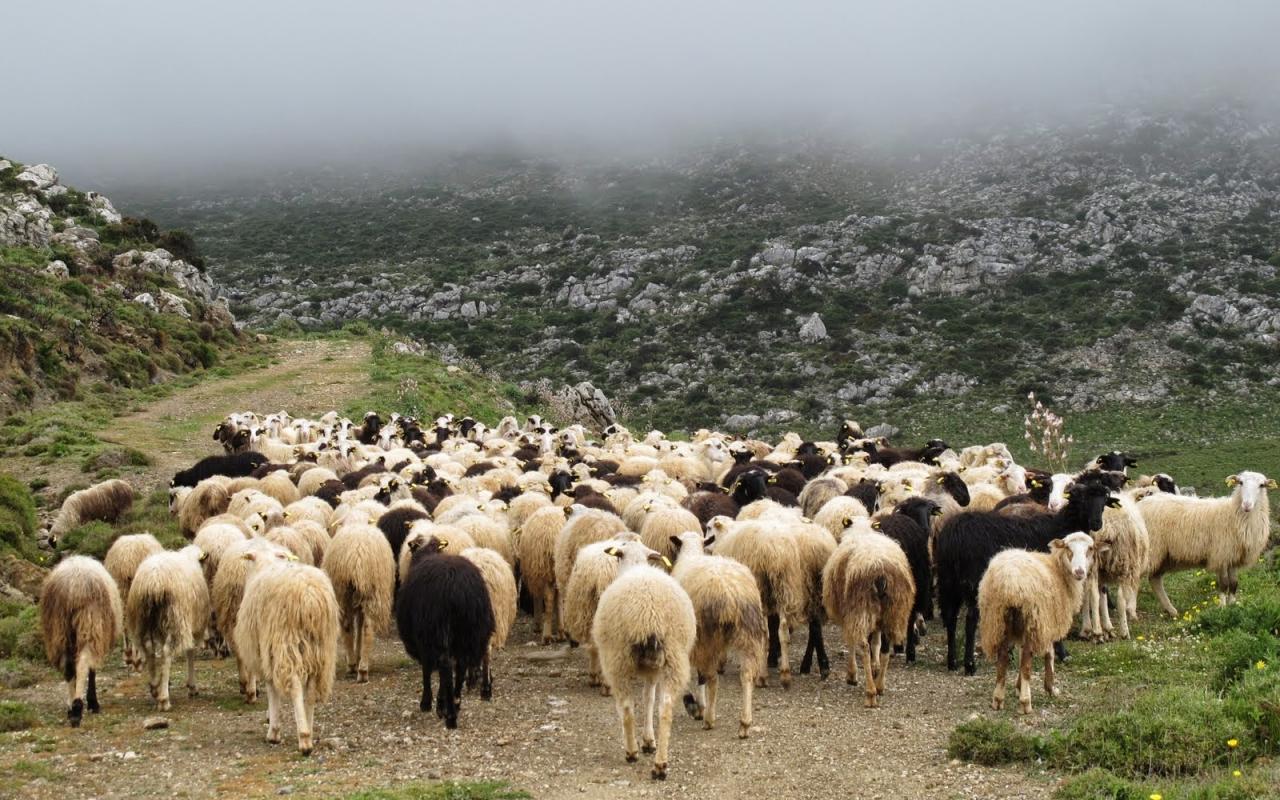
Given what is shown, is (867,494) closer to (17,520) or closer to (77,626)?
(77,626)

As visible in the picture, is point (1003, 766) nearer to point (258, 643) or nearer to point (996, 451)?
point (258, 643)

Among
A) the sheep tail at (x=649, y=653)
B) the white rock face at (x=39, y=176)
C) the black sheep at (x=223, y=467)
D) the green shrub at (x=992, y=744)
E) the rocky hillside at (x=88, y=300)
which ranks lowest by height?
the green shrub at (x=992, y=744)

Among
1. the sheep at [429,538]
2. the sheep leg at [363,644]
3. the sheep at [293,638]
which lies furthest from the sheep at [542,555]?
the sheep at [293,638]

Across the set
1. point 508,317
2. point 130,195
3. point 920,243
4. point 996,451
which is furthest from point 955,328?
point 130,195

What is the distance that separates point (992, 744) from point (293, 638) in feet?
21.7

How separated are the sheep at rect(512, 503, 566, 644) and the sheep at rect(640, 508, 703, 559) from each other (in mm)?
1280

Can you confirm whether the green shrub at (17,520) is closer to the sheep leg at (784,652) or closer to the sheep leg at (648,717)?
the sheep leg at (648,717)

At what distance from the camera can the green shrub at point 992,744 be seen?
8.93 m

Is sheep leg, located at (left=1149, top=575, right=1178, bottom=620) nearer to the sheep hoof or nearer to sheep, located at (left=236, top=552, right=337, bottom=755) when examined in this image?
the sheep hoof

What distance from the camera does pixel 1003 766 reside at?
348 inches

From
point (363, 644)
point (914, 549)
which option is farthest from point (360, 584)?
point (914, 549)

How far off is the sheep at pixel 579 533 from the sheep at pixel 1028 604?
16.4ft

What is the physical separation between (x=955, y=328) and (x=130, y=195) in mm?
98952

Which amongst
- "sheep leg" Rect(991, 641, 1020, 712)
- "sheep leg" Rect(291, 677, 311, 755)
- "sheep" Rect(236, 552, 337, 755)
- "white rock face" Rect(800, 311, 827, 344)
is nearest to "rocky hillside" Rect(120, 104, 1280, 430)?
"white rock face" Rect(800, 311, 827, 344)
